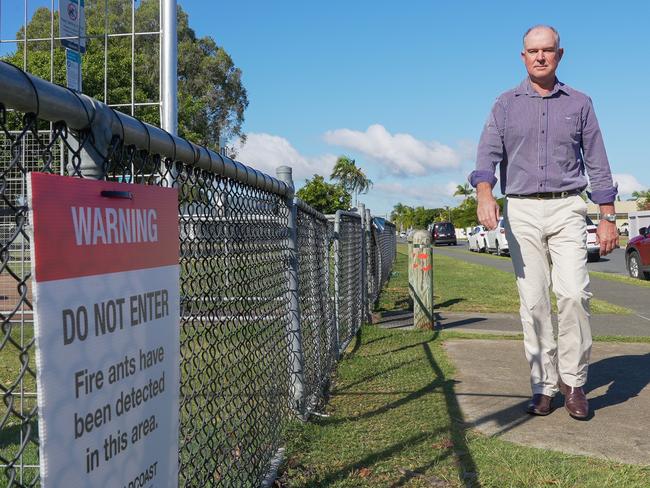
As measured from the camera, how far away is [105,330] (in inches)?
50.1

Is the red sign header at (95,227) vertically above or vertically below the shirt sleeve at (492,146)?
below

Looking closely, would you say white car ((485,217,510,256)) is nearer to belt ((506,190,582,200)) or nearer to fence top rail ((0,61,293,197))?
belt ((506,190,582,200))

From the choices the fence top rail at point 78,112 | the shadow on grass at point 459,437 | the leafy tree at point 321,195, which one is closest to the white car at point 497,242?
the leafy tree at point 321,195

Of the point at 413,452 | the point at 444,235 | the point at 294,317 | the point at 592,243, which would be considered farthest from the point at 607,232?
the point at 444,235

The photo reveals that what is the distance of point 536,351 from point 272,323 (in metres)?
1.80

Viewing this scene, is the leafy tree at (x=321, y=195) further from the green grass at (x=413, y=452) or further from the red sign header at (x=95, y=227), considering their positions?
the red sign header at (x=95, y=227)

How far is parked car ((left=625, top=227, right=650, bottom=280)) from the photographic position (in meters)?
16.2

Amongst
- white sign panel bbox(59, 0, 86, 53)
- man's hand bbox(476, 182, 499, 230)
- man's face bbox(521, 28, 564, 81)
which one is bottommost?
man's hand bbox(476, 182, 499, 230)

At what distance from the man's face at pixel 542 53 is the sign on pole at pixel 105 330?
3364 millimetres

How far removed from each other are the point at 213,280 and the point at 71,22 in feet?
15.8

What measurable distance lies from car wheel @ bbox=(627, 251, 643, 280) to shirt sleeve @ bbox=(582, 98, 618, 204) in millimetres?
13353

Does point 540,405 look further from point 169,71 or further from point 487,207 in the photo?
point 169,71

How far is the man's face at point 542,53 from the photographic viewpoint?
14.3 ft

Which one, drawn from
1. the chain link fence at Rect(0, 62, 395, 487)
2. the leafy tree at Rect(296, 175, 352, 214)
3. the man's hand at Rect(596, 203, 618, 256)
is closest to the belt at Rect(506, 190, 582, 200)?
the man's hand at Rect(596, 203, 618, 256)
